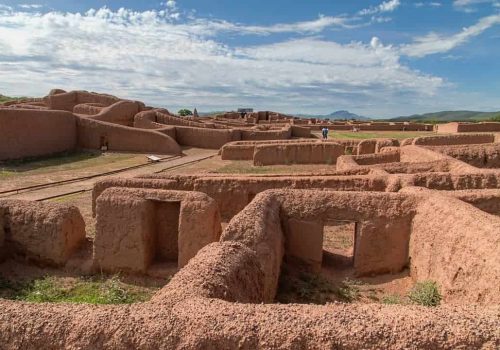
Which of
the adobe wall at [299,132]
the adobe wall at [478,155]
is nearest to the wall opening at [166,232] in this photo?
the adobe wall at [478,155]

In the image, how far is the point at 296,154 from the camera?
2130 cm

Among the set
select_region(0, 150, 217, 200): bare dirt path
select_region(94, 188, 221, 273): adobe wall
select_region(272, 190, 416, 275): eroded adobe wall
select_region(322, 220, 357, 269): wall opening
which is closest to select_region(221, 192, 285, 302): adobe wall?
select_region(272, 190, 416, 275): eroded adobe wall

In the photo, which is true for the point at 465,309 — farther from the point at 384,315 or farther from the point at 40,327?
the point at 40,327

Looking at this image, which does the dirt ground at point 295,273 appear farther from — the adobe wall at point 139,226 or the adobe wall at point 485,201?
the adobe wall at point 485,201

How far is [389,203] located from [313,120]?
4044cm

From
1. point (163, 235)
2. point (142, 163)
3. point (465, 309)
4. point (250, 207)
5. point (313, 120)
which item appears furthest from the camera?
point (313, 120)

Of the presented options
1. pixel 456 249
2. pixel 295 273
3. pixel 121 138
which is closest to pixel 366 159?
pixel 295 273

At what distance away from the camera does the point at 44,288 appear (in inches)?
327

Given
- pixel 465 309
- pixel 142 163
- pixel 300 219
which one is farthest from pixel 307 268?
pixel 142 163

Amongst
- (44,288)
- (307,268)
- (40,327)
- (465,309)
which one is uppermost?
(465,309)

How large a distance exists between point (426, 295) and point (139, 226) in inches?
221

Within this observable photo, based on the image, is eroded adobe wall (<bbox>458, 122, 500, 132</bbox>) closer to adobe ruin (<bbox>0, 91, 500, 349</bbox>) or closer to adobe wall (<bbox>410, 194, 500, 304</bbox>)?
adobe ruin (<bbox>0, 91, 500, 349</bbox>)

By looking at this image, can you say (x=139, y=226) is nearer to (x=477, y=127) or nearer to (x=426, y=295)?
(x=426, y=295)

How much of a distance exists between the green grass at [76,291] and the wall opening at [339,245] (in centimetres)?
385
